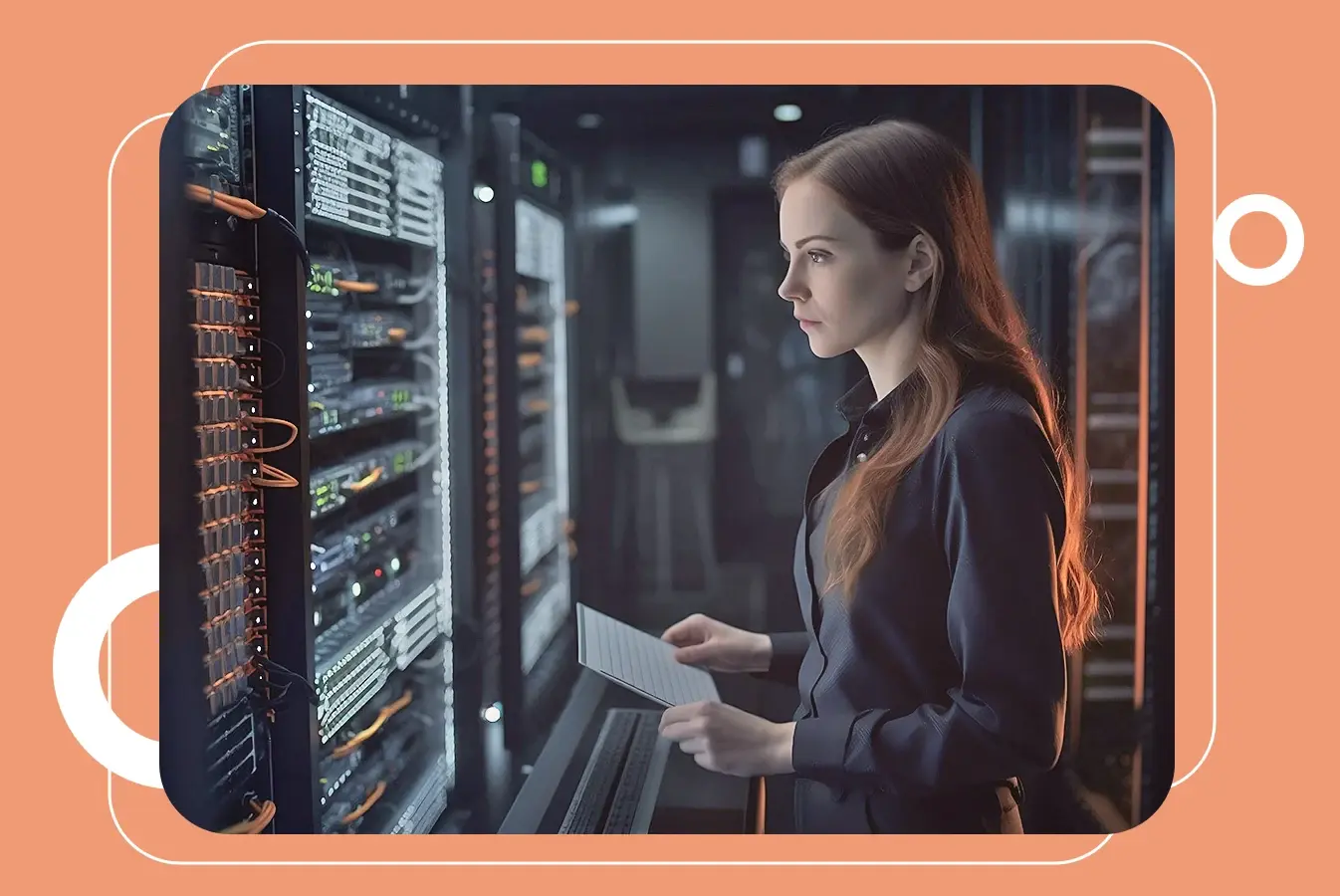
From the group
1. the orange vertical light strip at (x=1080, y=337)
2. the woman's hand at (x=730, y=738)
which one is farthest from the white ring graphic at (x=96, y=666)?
the orange vertical light strip at (x=1080, y=337)

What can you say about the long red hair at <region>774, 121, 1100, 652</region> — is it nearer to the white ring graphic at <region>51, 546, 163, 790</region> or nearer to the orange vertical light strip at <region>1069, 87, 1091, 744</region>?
the orange vertical light strip at <region>1069, 87, 1091, 744</region>

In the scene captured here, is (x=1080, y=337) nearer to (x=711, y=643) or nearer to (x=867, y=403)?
(x=867, y=403)

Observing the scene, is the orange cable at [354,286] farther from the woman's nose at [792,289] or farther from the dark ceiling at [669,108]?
the woman's nose at [792,289]

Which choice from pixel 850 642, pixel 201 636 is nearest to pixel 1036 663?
pixel 850 642

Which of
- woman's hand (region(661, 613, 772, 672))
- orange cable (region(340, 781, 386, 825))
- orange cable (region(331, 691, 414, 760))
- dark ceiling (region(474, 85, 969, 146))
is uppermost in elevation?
dark ceiling (region(474, 85, 969, 146))

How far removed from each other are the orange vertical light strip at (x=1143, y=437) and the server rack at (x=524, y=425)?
886mm

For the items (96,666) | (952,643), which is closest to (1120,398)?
(952,643)

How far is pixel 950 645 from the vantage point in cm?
190

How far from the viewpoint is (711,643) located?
2.09 m

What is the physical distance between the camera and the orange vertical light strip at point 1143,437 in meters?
2.03

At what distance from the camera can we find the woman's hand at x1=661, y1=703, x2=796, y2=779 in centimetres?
201

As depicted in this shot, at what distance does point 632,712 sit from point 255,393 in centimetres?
76
